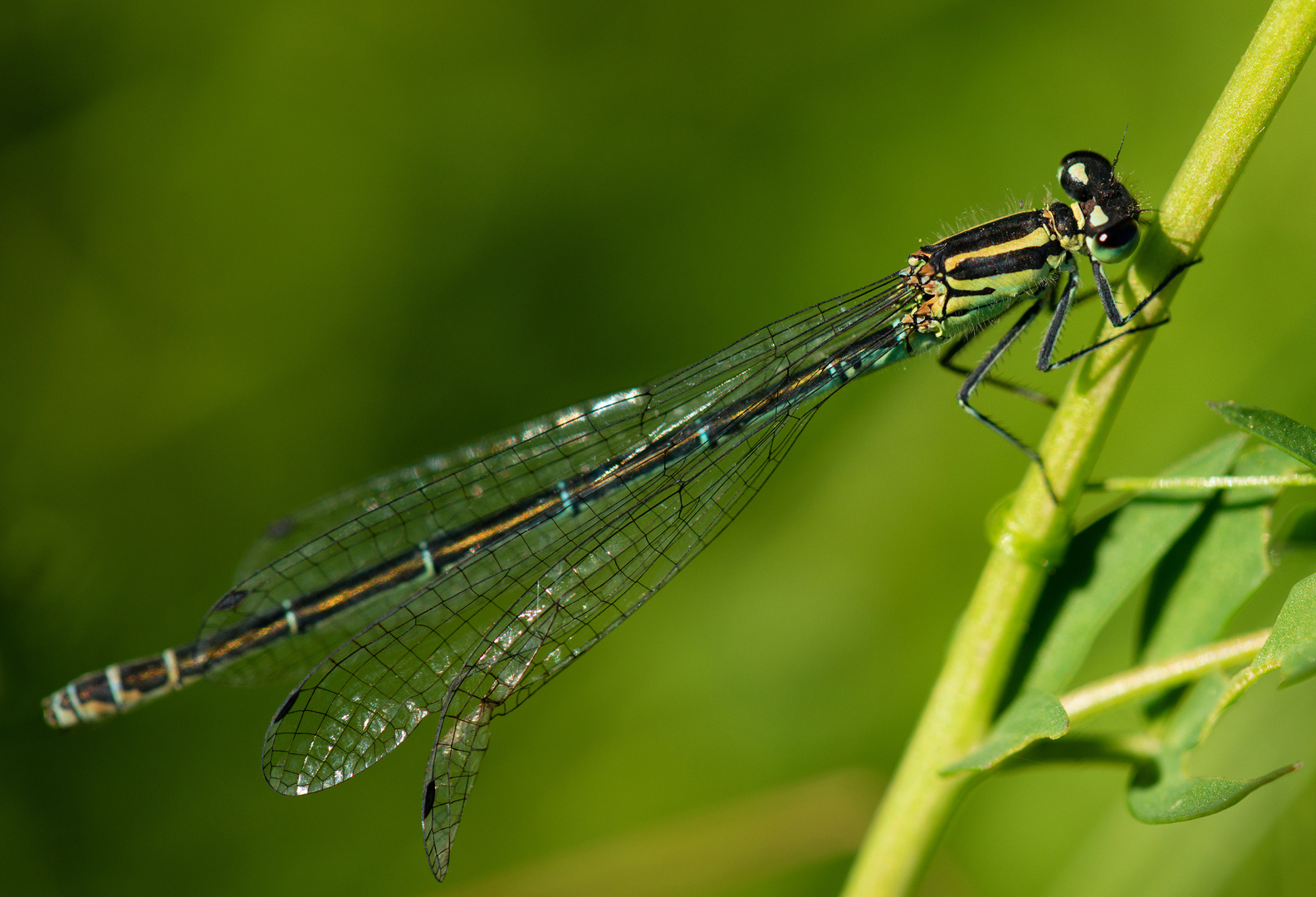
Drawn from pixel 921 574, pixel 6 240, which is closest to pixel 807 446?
pixel 921 574

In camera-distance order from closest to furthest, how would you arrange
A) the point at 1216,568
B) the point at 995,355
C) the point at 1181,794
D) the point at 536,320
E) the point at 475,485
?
the point at 1181,794, the point at 1216,568, the point at 995,355, the point at 475,485, the point at 536,320

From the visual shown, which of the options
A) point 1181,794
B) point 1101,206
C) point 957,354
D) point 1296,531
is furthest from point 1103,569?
point 957,354

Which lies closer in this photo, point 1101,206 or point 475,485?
point 1101,206

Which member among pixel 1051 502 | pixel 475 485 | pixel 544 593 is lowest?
pixel 1051 502

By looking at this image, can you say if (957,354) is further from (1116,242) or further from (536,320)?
(536,320)

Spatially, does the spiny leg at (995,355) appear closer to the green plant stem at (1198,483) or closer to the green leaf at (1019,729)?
the green plant stem at (1198,483)

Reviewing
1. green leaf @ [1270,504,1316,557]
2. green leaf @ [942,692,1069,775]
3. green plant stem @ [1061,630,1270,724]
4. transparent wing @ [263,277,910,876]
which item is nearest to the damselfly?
transparent wing @ [263,277,910,876]

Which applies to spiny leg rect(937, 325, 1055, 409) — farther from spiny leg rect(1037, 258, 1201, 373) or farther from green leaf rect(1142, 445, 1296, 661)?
green leaf rect(1142, 445, 1296, 661)

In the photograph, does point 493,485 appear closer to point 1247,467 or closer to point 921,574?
point 921,574
